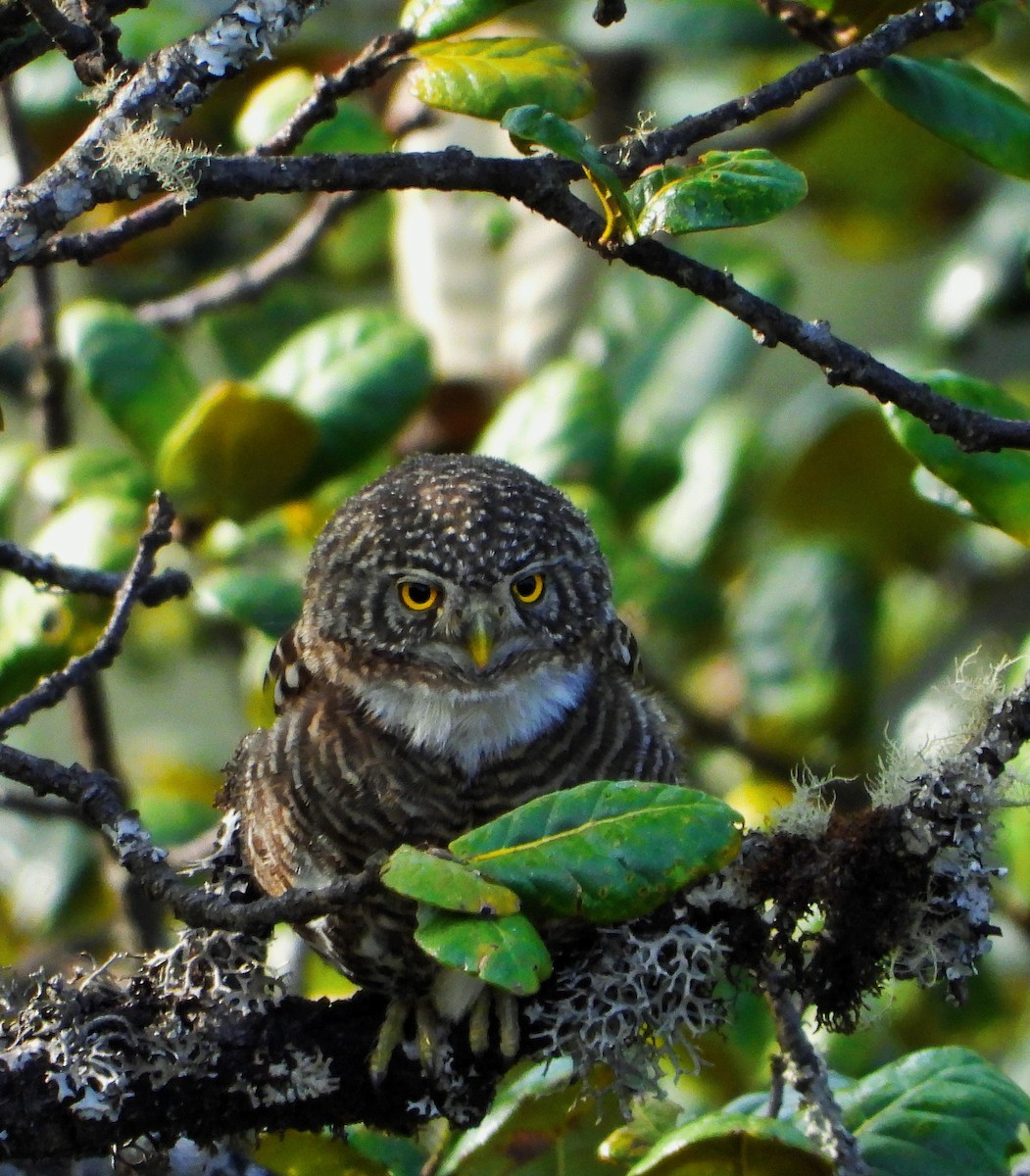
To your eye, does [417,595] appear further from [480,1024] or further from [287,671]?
[480,1024]

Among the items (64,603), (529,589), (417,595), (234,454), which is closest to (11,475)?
(234,454)

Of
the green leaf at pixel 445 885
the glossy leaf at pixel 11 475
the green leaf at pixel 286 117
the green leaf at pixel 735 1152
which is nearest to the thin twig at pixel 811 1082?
the green leaf at pixel 735 1152

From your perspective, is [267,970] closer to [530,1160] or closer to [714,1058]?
[530,1160]

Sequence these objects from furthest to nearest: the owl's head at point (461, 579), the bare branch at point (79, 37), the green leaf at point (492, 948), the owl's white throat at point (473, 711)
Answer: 1. the owl's head at point (461, 579)
2. the owl's white throat at point (473, 711)
3. the bare branch at point (79, 37)
4. the green leaf at point (492, 948)

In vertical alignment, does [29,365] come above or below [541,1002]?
below

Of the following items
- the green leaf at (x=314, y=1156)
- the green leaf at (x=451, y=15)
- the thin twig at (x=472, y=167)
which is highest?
the green leaf at (x=451, y=15)

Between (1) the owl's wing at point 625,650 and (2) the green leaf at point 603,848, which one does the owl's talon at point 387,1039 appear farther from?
(1) the owl's wing at point 625,650

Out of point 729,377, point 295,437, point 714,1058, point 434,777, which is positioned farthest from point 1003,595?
point 434,777

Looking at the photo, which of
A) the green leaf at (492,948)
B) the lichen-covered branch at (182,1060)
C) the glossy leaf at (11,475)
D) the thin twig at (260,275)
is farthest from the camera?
the glossy leaf at (11,475)
